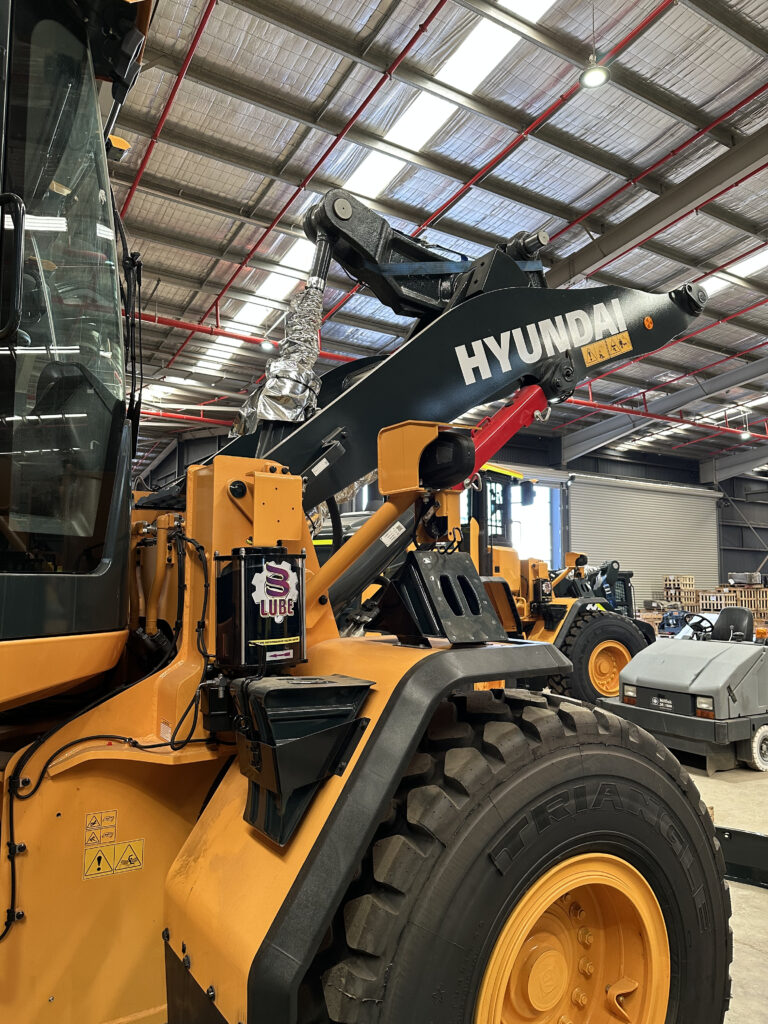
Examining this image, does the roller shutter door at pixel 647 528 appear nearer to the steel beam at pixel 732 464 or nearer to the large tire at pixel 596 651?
the steel beam at pixel 732 464

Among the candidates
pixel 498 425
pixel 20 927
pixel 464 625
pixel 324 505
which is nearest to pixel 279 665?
pixel 464 625

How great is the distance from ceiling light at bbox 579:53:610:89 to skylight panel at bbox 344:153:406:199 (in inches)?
90.0

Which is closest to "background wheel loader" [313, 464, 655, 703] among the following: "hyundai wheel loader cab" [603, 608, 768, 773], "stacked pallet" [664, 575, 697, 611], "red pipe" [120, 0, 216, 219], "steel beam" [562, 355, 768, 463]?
"hyundai wheel loader cab" [603, 608, 768, 773]

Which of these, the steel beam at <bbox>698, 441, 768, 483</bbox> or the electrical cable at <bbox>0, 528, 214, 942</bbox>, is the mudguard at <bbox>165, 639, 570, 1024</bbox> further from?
the steel beam at <bbox>698, 441, 768, 483</bbox>

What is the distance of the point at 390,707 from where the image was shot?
173 centimetres

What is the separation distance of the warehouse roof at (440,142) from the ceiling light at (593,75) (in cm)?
32

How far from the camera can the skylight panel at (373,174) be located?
8.00m

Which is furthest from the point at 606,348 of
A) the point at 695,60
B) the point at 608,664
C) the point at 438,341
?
the point at 608,664

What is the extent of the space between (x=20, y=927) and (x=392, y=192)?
859 cm

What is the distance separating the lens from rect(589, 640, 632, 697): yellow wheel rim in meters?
9.52

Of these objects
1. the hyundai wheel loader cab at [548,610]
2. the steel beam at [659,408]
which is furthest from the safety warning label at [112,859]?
the steel beam at [659,408]

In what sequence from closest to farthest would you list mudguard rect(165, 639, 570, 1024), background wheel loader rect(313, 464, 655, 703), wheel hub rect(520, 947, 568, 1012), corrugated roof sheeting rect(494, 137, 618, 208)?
mudguard rect(165, 639, 570, 1024) → wheel hub rect(520, 947, 568, 1012) → corrugated roof sheeting rect(494, 137, 618, 208) → background wheel loader rect(313, 464, 655, 703)

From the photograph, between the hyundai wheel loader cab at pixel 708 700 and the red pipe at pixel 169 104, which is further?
the hyundai wheel loader cab at pixel 708 700

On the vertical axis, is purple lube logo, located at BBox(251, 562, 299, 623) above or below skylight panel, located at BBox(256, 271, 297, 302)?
below
